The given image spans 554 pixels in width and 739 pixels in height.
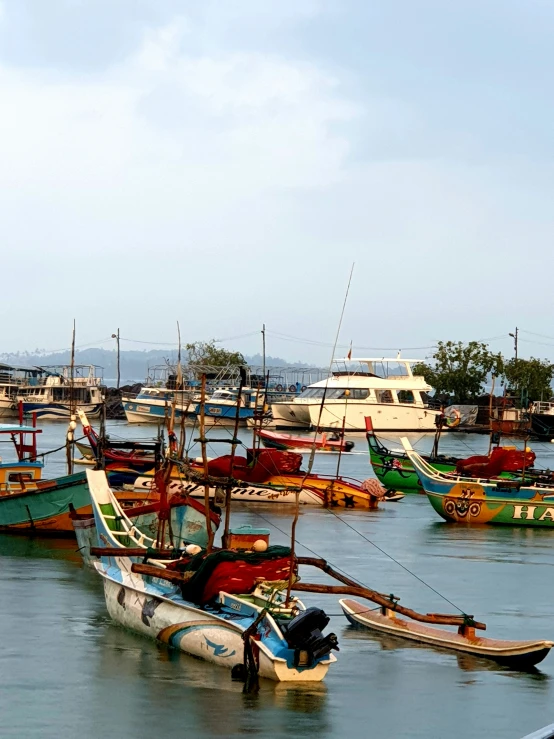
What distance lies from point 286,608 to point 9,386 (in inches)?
3406

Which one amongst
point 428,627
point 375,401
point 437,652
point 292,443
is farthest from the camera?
point 375,401

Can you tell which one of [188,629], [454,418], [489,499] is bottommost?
[188,629]

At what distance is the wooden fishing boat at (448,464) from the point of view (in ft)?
117

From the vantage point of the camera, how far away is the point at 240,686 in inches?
578

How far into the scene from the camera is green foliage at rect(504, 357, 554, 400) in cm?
10350

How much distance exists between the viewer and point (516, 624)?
19.9 m

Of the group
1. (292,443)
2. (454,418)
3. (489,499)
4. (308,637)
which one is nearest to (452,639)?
(308,637)

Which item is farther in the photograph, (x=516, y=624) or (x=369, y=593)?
(x=516, y=624)

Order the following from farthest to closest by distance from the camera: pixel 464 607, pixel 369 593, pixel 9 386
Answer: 1. pixel 9 386
2. pixel 464 607
3. pixel 369 593

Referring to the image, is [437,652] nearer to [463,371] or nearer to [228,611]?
[228,611]

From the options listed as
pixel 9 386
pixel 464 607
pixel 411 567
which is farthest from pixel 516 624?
pixel 9 386

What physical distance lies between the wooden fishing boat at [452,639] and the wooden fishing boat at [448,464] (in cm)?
1570

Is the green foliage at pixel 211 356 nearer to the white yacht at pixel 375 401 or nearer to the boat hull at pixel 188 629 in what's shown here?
the white yacht at pixel 375 401

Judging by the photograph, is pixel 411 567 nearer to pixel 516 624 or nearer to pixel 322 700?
pixel 516 624
